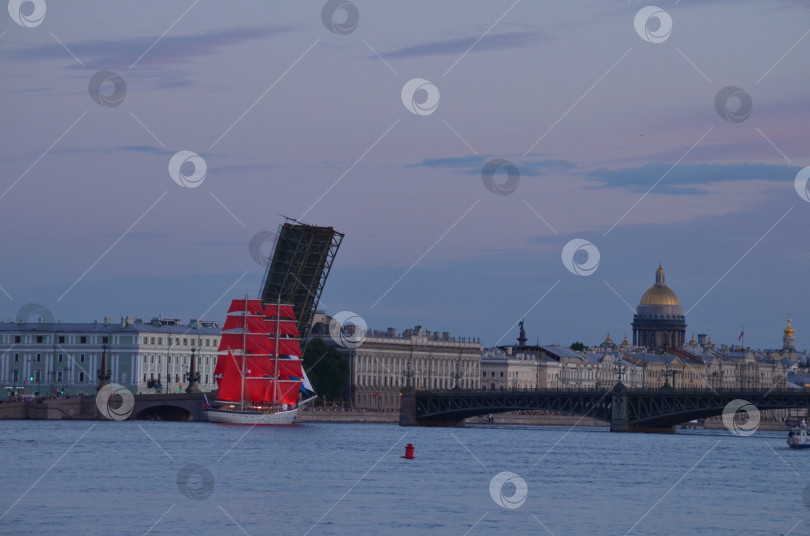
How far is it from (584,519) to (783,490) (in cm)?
846

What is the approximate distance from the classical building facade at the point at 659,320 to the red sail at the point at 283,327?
78570mm

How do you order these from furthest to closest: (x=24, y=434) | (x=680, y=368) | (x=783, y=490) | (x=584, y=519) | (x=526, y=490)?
1. (x=680, y=368)
2. (x=24, y=434)
3. (x=783, y=490)
4. (x=526, y=490)
5. (x=584, y=519)

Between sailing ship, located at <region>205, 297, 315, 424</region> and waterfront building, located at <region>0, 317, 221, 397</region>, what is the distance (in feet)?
52.7

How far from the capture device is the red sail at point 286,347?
58.0 m

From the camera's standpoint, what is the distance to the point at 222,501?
25000 millimetres

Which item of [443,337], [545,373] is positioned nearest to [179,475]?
[443,337]

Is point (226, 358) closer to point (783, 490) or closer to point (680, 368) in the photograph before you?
point (783, 490)

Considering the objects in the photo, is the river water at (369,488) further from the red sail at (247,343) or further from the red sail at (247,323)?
the red sail at (247,343)

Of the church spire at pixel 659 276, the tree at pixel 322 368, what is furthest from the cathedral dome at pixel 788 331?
the tree at pixel 322 368

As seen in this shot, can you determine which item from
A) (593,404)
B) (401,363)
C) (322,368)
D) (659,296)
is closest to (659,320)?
(659,296)

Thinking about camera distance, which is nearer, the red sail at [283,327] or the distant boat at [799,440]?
the distant boat at [799,440]

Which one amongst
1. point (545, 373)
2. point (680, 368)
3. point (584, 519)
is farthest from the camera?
point (680, 368)

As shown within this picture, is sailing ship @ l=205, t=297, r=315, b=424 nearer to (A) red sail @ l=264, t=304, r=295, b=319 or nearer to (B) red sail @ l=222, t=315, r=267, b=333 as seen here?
(B) red sail @ l=222, t=315, r=267, b=333

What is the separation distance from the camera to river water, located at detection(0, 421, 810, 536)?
74.5 feet
